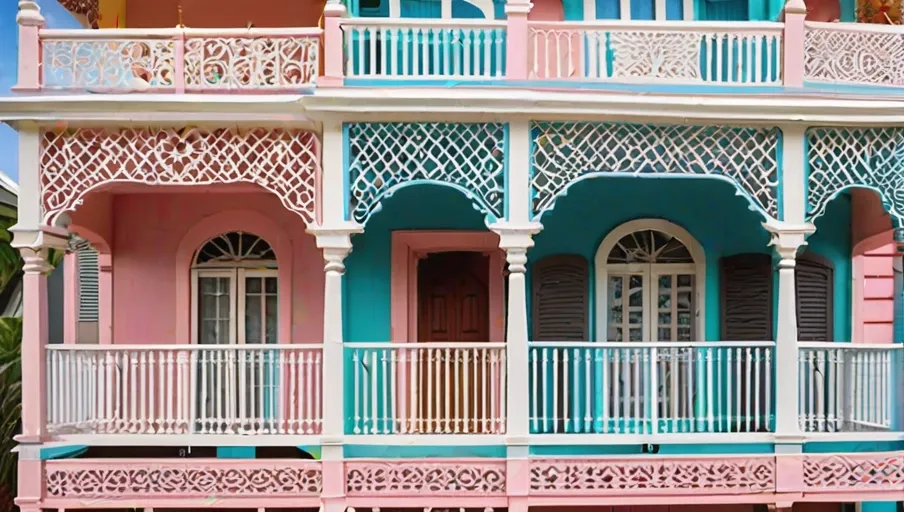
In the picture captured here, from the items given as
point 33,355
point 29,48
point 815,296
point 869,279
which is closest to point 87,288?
point 33,355

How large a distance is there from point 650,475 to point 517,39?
4.14 meters

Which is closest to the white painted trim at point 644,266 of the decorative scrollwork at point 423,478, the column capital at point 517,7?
the decorative scrollwork at point 423,478

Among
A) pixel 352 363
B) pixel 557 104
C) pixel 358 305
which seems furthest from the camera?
pixel 358 305

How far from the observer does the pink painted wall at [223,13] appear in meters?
8.53

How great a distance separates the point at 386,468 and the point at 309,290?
2.45m

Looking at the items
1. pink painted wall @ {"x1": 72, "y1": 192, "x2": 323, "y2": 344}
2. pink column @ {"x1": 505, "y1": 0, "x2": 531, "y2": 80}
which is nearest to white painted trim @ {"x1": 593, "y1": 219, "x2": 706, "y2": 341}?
pink column @ {"x1": 505, "y1": 0, "x2": 531, "y2": 80}

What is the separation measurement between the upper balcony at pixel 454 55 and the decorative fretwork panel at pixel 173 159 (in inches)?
16.8

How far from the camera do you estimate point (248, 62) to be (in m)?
6.73

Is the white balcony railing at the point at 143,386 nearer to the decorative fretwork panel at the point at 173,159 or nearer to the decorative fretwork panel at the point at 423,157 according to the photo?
the decorative fretwork panel at the point at 173,159

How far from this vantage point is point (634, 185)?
8164mm

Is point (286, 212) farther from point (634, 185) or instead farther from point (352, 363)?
point (634, 185)

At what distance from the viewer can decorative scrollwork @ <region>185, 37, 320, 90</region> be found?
671cm

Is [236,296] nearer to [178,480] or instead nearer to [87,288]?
[178,480]

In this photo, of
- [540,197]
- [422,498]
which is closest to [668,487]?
[422,498]
